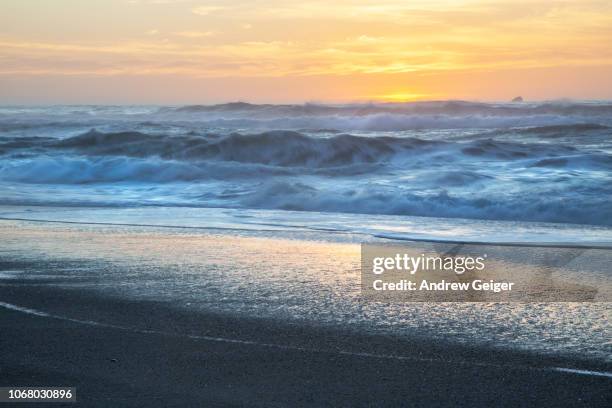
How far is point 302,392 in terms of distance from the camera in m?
3.62

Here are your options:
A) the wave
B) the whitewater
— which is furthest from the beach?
the wave

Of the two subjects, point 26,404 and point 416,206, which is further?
point 416,206

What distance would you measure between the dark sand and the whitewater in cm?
500

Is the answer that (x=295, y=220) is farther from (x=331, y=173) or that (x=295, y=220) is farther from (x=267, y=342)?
(x=331, y=173)

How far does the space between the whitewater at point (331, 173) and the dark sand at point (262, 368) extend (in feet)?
16.4

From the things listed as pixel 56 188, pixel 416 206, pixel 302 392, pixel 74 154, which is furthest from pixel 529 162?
A: pixel 302 392

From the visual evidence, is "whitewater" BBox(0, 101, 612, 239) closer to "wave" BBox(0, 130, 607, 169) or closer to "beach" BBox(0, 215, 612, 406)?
"wave" BBox(0, 130, 607, 169)

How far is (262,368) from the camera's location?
3.96m

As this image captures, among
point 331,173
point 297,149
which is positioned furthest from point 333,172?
point 297,149

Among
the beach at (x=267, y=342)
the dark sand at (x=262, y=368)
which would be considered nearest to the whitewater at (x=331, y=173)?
the beach at (x=267, y=342)

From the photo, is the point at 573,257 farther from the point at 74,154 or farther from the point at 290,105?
the point at 290,105

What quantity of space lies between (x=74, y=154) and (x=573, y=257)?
60.4 feet

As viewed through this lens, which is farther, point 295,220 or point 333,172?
point 333,172

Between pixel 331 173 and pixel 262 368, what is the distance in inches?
505
